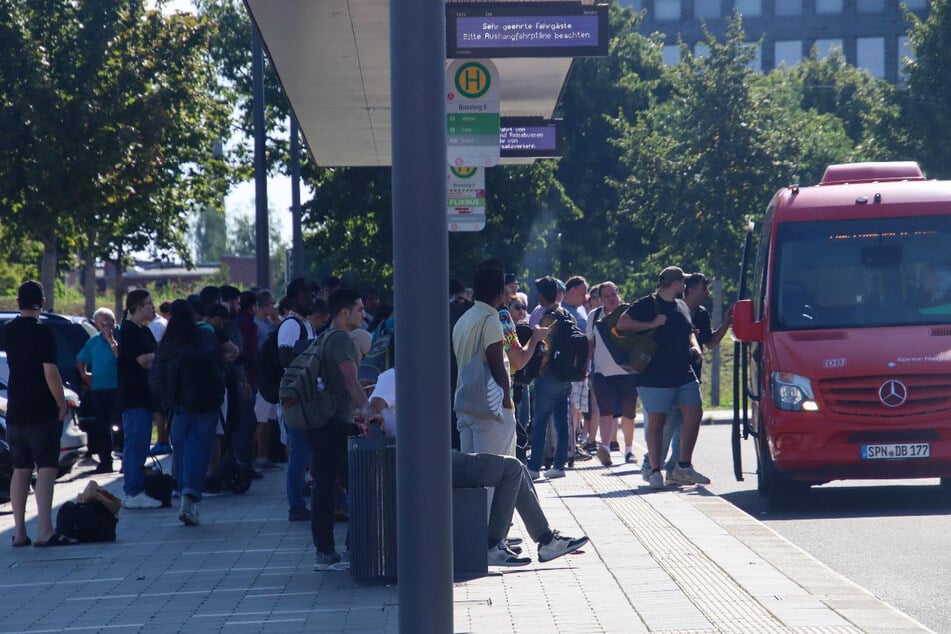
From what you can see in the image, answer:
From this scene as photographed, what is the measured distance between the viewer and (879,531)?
1091 centimetres

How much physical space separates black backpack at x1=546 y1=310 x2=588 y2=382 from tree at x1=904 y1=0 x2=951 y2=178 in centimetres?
2421

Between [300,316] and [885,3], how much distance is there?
73141 millimetres

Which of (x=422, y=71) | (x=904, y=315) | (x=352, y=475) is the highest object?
(x=422, y=71)

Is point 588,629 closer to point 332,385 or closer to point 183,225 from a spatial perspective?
point 332,385

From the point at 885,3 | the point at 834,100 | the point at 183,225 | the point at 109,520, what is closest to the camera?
the point at 109,520

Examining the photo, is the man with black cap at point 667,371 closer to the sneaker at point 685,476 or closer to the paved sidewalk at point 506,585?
the sneaker at point 685,476

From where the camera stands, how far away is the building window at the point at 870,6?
81312mm

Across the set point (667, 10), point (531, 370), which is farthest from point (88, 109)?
point (667, 10)

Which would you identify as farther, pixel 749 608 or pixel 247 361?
pixel 247 361

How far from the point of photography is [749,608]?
7605 millimetres

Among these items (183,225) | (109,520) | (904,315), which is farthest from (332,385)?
(183,225)

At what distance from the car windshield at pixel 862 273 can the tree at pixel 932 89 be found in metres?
24.6

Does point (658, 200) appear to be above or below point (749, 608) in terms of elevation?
above

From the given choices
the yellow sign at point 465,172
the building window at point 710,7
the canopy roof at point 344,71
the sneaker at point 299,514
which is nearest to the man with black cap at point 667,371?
the canopy roof at point 344,71
